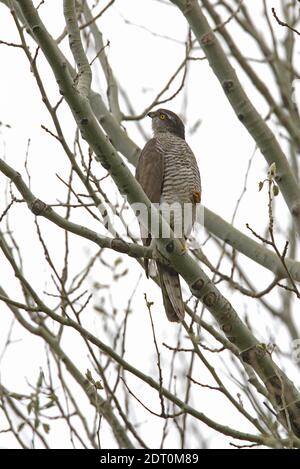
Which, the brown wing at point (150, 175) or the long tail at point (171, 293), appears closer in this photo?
the long tail at point (171, 293)

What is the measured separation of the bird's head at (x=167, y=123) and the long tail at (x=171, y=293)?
2392 millimetres

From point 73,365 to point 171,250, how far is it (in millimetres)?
1568

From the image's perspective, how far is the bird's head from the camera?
8000 millimetres

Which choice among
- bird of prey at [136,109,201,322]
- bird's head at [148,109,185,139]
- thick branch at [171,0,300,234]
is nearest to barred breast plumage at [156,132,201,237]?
bird of prey at [136,109,201,322]

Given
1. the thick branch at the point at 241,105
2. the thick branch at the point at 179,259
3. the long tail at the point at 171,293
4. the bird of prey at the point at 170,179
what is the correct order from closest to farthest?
1. the thick branch at the point at 179,259
2. the thick branch at the point at 241,105
3. the long tail at the point at 171,293
4. the bird of prey at the point at 170,179

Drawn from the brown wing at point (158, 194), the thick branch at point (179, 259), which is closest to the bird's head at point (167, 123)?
the brown wing at point (158, 194)

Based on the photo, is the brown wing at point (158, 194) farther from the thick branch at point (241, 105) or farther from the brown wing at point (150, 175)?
the thick branch at point (241, 105)

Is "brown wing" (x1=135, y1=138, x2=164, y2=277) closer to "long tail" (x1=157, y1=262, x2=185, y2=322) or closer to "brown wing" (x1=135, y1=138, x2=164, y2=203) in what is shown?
"brown wing" (x1=135, y1=138, x2=164, y2=203)

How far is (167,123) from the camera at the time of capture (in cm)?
802

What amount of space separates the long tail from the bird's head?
2392mm

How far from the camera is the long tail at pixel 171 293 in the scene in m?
5.81

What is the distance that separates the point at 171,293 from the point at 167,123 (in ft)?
8.73

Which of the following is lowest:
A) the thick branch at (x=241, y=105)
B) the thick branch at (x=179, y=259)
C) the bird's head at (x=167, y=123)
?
the thick branch at (x=179, y=259)
